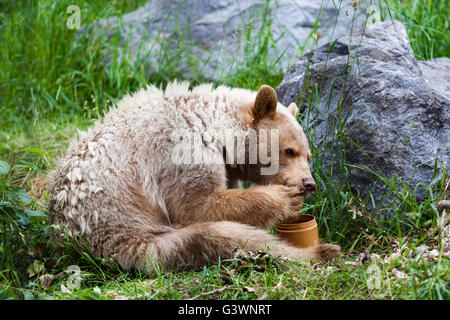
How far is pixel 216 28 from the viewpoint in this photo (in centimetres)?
803

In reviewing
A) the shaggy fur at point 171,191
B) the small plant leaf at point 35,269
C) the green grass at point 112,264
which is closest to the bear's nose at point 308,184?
the shaggy fur at point 171,191

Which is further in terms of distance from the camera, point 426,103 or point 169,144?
point 426,103

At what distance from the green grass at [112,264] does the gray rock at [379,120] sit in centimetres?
11

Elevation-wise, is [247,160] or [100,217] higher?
[247,160]

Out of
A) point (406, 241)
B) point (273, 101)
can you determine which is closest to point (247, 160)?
point (273, 101)

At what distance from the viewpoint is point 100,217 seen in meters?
3.84

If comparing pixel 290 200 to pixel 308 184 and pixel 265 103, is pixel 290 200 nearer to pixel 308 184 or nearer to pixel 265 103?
pixel 308 184

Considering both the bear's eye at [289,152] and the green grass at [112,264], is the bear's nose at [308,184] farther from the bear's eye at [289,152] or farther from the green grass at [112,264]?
the green grass at [112,264]

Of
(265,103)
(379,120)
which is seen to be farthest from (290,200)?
(379,120)

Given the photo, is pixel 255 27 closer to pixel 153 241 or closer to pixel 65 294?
pixel 153 241

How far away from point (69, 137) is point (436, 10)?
5249 mm

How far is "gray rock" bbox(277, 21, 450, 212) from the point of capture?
4465 mm

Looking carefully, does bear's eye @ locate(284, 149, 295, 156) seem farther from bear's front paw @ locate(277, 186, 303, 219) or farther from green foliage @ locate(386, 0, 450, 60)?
green foliage @ locate(386, 0, 450, 60)

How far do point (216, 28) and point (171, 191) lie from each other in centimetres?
472
